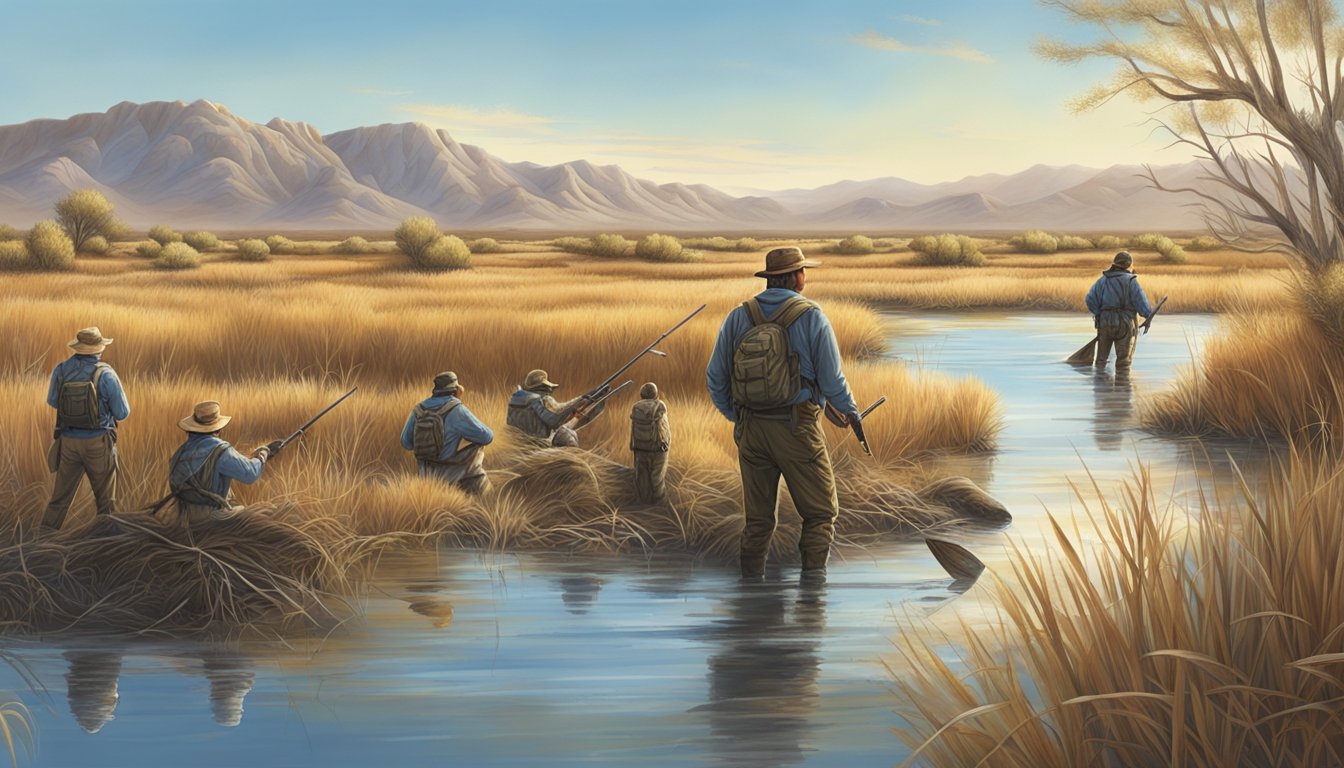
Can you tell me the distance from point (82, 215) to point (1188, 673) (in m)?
74.8

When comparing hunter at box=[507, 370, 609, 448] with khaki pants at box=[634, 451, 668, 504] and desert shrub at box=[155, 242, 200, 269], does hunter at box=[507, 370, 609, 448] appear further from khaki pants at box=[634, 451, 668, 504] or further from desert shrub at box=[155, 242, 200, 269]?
desert shrub at box=[155, 242, 200, 269]

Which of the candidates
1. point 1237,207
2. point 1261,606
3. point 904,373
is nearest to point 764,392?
point 1261,606

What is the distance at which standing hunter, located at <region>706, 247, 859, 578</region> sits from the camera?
27.0ft

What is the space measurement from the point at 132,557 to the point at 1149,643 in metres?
5.66

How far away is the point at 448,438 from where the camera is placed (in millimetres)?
10250

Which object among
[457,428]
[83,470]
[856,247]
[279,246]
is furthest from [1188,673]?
[279,246]

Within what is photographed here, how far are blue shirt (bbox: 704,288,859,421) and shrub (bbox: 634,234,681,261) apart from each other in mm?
57755

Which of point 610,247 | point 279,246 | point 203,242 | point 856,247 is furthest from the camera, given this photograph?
point 279,246

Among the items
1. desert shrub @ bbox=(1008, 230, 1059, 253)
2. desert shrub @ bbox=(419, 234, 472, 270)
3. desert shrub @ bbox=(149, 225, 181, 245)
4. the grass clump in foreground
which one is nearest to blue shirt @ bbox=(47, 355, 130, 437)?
the grass clump in foreground

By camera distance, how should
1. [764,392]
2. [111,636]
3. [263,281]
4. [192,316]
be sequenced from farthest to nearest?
1. [263,281]
2. [192,316]
3. [764,392]
4. [111,636]

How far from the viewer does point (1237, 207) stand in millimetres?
18672

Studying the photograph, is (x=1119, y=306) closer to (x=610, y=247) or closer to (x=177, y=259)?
(x=177, y=259)

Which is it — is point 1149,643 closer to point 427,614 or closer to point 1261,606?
point 1261,606

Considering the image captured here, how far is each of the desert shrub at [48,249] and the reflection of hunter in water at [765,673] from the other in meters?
45.8
